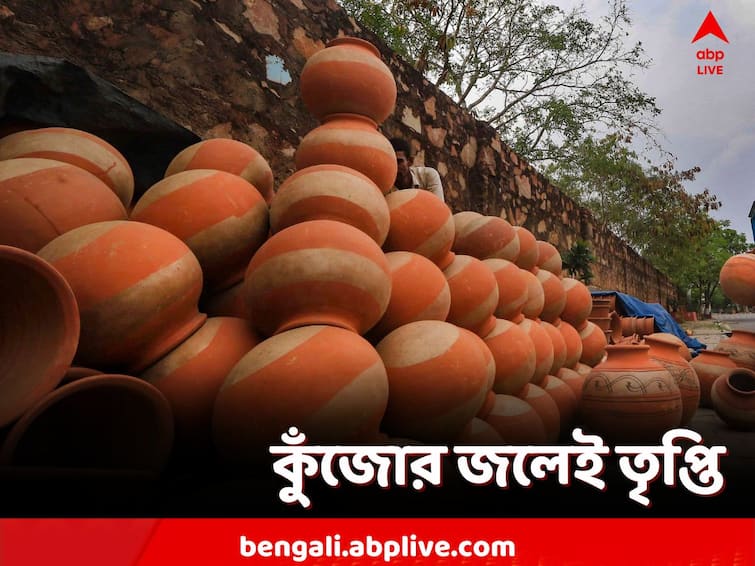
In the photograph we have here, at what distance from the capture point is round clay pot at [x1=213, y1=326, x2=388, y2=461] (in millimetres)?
1259

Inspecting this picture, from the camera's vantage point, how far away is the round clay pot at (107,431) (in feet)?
4.11

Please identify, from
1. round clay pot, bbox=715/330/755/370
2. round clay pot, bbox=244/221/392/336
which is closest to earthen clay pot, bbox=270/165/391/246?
round clay pot, bbox=244/221/392/336

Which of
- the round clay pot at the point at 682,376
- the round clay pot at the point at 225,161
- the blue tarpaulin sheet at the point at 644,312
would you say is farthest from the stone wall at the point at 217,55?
the blue tarpaulin sheet at the point at 644,312

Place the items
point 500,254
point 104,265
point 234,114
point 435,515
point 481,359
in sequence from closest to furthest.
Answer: point 435,515, point 104,265, point 481,359, point 500,254, point 234,114

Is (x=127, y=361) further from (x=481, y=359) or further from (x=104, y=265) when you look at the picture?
(x=481, y=359)

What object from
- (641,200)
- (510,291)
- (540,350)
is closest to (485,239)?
(510,291)

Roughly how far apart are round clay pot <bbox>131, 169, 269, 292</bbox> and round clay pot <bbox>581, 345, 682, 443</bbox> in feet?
4.65

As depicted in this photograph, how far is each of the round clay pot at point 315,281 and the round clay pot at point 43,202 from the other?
0.55 meters

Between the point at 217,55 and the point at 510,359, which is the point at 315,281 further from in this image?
the point at 217,55

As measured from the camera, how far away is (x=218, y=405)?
1329 mm

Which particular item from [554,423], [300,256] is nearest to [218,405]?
[300,256]

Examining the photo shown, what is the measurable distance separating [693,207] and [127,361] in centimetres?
1877

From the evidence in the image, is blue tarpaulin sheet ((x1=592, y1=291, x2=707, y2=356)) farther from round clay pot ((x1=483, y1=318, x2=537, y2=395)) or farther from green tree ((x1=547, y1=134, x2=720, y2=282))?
green tree ((x1=547, y1=134, x2=720, y2=282))

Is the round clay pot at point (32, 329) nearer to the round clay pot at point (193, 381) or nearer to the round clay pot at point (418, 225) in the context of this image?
the round clay pot at point (193, 381)
